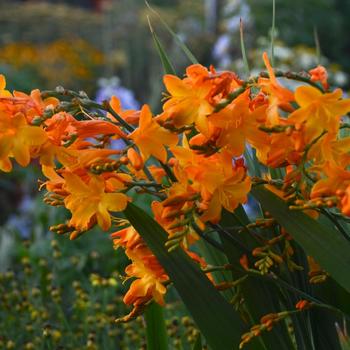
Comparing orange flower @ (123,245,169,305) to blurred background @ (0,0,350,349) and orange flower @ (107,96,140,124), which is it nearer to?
orange flower @ (107,96,140,124)

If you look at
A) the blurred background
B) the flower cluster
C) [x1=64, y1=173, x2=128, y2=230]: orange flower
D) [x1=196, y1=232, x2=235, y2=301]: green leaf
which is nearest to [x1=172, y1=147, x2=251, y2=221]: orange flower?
the flower cluster

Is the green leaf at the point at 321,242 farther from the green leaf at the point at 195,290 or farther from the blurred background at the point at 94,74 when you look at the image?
the blurred background at the point at 94,74

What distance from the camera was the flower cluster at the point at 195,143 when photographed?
1.18 meters

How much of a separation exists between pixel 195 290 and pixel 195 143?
23cm

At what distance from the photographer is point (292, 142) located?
47.7 inches

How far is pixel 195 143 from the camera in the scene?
4.12 feet

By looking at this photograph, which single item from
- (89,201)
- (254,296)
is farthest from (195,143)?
(254,296)

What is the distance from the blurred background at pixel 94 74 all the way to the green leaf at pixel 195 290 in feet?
2.32

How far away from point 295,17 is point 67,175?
9.89 metres

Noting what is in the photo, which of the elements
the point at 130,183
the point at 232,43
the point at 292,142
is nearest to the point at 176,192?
the point at 130,183

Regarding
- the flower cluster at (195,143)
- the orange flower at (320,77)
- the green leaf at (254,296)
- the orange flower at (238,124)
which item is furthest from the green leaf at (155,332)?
the orange flower at (320,77)

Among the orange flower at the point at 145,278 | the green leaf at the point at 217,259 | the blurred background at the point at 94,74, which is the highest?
the orange flower at the point at 145,278

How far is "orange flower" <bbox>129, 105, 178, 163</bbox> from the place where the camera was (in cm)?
122

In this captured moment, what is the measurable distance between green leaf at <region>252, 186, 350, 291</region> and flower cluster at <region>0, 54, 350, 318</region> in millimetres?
27
